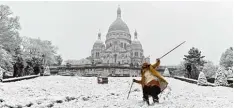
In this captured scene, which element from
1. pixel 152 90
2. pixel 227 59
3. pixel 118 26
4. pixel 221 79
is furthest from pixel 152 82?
pixel 118 26

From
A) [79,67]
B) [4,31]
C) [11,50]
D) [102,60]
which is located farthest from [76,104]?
[102,60]

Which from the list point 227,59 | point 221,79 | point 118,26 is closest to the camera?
point 221,79

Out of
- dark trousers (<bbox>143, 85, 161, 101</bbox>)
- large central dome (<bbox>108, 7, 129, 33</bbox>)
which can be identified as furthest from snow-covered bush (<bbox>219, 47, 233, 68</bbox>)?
large central dome (<bbox>108, 7, 129, 33</bbox>)

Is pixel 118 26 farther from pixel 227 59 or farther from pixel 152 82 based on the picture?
pixel 152 82

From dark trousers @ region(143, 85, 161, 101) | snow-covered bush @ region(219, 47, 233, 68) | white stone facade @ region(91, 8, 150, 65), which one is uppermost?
white stone facade @ region(91, 8, 150, 65)

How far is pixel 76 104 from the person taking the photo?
14.9 meters

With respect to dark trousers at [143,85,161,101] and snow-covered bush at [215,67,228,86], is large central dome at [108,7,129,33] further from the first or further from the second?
dark trousers at [143,85,161,101]

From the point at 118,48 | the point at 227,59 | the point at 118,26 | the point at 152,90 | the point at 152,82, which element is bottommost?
the point at 152,90

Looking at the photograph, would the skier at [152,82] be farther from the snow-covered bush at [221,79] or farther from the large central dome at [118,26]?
the large central dome at [118,26]

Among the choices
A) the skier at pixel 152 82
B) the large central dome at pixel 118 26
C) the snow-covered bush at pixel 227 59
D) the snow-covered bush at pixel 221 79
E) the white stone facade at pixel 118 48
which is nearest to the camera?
the skier at pixel 152 82

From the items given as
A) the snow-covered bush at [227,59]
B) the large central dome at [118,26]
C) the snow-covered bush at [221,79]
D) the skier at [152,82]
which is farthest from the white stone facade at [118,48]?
the skier at [152,82]

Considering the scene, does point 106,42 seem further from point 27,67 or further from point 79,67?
point 27,67

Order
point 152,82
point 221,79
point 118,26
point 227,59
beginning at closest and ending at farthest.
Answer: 1. point 152,82
2. point 221,79
3. point 227,59
4. point 118,26

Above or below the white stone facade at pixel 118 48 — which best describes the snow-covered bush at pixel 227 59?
below
